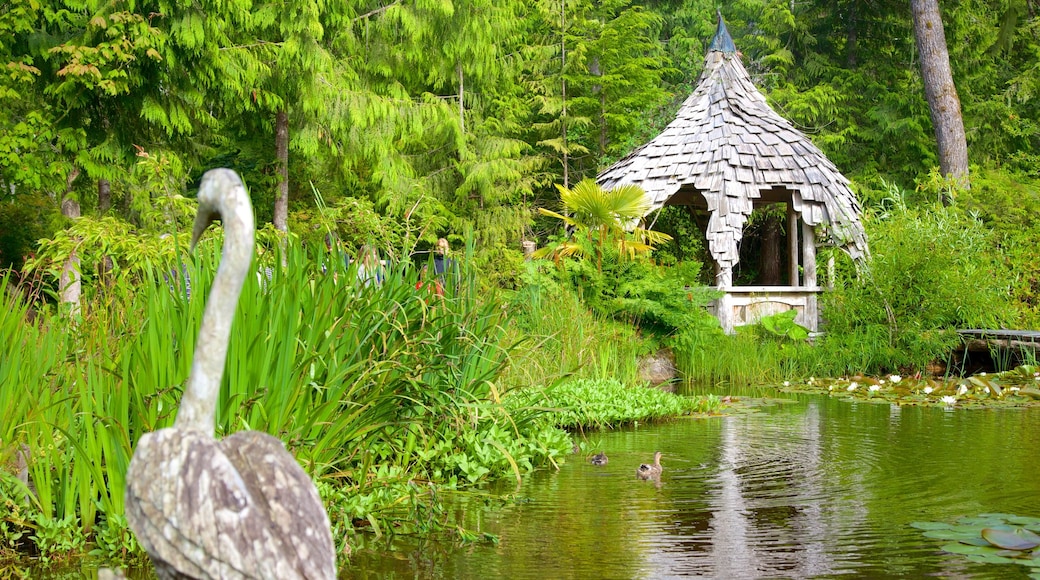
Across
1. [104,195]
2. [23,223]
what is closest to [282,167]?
[104,195]

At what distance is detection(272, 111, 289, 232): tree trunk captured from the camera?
14.8 metres

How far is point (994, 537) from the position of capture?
4.05 m

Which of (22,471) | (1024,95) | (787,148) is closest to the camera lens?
(22,471)

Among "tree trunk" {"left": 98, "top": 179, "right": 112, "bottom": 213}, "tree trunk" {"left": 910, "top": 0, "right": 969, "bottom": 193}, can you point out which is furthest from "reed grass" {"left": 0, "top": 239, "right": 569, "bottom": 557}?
"tree trunk" {"left": 910, "top": 0, "right": 969, "bottom": 193}

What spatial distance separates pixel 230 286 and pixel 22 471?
3.07m

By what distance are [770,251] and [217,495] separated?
20.4 metres

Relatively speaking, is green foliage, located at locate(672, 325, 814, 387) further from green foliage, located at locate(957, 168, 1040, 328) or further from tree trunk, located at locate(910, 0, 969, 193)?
tree trunk, located at locate(910, 0, 969, 193)

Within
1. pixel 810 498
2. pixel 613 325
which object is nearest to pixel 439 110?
pixel 613 325

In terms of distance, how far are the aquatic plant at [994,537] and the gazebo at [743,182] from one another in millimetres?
10193

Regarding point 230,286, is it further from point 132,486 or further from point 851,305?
point 851,305

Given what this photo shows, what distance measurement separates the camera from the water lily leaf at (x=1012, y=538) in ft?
13.1

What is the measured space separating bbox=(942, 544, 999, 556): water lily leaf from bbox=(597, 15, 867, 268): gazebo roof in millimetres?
10757

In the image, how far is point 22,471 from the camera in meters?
4.43

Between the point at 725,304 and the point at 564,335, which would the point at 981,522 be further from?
the point at 725,304
